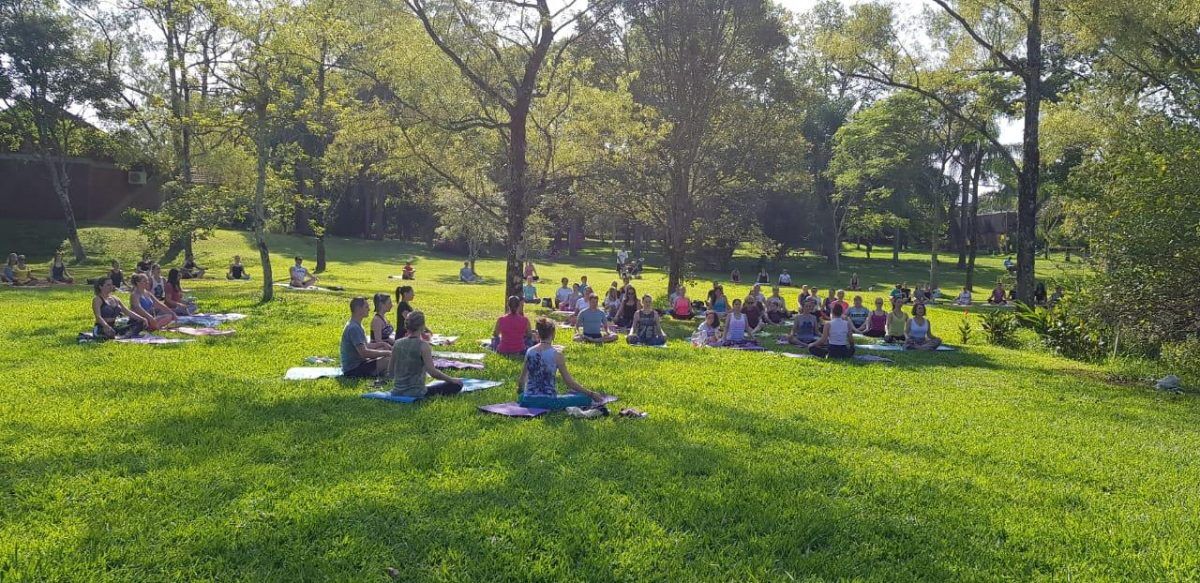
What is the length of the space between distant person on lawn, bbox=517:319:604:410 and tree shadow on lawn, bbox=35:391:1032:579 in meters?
0.51

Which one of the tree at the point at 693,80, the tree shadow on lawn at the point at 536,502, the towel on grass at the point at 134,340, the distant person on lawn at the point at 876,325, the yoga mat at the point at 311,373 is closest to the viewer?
the tree shadow on lawn at the point at 536,502

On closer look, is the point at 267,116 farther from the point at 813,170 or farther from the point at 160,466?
the point at 813,170

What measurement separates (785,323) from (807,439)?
42.6 feet

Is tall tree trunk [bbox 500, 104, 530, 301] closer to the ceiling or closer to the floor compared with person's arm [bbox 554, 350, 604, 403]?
closer to the ceiling

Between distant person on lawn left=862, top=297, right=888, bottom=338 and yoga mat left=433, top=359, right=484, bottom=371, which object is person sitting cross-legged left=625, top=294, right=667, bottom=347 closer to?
yoga mat left=433, top=359, right=484, bottom=371

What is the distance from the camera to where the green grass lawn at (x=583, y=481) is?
469cm

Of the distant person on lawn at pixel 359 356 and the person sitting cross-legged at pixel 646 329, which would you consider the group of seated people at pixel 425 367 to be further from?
the person sitting cross-legged at pixel 646 329

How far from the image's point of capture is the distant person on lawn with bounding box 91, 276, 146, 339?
12664 millimetres

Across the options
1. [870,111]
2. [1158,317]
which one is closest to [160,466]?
[1158,317]

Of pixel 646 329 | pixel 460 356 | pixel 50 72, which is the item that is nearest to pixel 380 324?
pixel 460 356

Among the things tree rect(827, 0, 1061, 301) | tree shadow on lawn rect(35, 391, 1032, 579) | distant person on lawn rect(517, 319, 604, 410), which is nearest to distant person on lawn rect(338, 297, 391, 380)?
tree shadow on lawn rect(35, 391, 1032, 579)

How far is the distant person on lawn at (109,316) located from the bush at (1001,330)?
18.1 meters

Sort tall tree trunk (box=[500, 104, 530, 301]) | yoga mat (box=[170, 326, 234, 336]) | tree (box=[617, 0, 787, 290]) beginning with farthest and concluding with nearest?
1. tree (box=[617, 0, 787, 290])
2. tall tree trunk (box=[500, 104, 530, 301])
3. yoga mat (box=[170, 326, 234, 336])

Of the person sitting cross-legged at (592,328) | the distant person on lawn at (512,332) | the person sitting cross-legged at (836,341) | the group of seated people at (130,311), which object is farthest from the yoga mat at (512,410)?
the group of seated people at (130,311)
